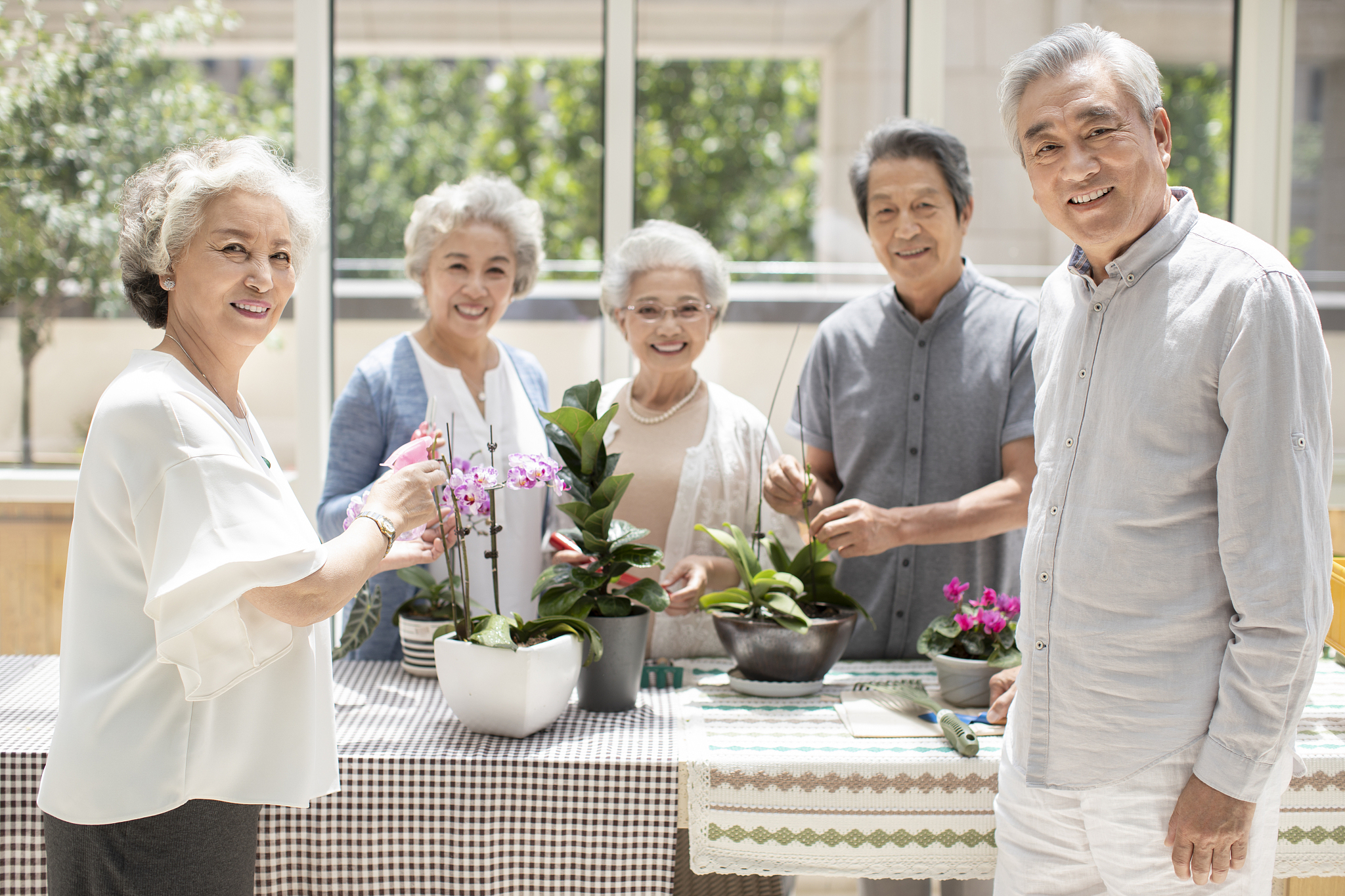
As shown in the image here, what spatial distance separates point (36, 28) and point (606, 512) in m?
2.65

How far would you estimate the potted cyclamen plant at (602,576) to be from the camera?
1700 mm

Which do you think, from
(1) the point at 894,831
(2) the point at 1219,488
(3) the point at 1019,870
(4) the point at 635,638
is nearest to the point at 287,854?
(4) the point at 635,638

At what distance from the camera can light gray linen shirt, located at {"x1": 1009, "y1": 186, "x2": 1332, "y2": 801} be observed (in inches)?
44.0

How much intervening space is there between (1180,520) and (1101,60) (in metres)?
0.60

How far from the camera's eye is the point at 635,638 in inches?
67.9

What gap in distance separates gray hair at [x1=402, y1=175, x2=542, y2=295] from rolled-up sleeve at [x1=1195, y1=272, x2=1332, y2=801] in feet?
4.98

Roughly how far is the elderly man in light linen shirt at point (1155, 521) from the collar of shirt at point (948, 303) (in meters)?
0.73

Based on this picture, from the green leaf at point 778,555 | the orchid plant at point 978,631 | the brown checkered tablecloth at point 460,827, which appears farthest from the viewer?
the green leaf at point 778,555

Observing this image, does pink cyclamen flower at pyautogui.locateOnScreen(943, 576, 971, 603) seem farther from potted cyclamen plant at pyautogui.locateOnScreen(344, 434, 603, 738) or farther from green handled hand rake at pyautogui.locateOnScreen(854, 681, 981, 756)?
potted cyclamen plant at pyautogui.locateOnScreen(344, 434, 603, 738)

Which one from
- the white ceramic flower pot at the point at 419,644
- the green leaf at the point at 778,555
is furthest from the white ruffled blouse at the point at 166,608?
the green leaf at the point at 778,555

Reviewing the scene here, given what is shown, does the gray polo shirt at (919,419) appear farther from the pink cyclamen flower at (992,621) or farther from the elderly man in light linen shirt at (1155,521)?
the elderly man in light linen shirt at (1155,521)

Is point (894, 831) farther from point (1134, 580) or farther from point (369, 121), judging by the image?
point (369, 121)

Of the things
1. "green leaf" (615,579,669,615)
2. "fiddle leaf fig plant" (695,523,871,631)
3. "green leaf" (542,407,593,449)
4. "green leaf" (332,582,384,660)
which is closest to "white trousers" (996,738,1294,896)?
"fiddle leaf fig plant" (695,523,871,631)

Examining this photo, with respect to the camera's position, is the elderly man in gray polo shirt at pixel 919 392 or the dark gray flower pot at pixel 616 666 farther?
the elderly man in gray polo shirt at pixel 919 392
